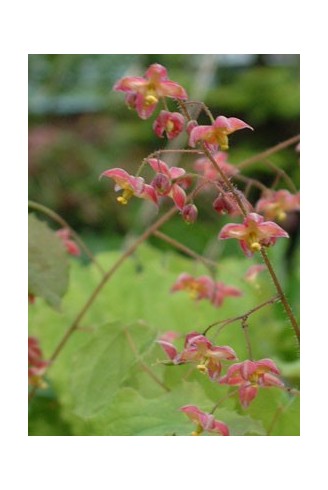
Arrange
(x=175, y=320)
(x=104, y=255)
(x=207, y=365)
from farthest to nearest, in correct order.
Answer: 1. (x=104, y=255)
2. (x=175, y=320)
3. (x=207, y=365)

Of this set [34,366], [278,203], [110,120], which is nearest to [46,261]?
[34,366]

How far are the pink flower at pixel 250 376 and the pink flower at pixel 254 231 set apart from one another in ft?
0.26

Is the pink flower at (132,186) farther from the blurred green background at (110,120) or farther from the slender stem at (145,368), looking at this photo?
the blurred green background at (110,120)

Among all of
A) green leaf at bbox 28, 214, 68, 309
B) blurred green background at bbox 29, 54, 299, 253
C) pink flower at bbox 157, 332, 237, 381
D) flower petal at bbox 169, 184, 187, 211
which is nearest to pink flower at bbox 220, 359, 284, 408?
pink flower at bbox 157, 332, 237, 381

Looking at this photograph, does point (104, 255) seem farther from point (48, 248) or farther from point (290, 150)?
point (290, 150)

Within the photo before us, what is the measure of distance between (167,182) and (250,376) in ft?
0.46

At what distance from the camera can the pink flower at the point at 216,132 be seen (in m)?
0.50

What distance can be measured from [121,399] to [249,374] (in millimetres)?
153

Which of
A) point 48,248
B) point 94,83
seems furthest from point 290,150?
point 48,248

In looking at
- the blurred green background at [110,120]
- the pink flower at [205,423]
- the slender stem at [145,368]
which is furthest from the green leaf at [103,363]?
the blurred green background at [110,120]

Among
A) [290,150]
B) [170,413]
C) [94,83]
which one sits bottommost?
[170,413]

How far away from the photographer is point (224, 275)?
1.01m

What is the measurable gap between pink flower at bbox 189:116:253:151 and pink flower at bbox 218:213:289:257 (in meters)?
0.05

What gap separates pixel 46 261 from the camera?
29.7 inches
